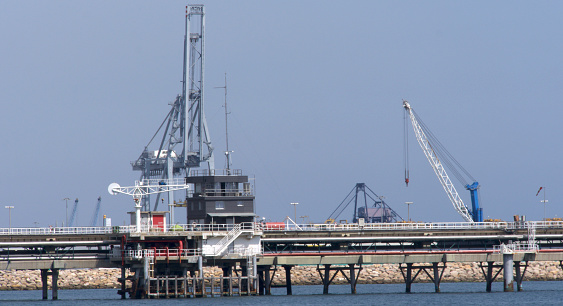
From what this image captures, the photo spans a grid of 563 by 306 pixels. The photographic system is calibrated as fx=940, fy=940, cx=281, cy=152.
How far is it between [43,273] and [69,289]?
156ft

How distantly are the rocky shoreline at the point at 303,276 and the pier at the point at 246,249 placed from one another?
41.2 meters

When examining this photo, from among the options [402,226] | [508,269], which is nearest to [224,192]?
[402,226]

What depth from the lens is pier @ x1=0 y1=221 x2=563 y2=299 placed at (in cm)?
9544

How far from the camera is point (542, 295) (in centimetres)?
10588

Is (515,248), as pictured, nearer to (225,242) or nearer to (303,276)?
(225,242)

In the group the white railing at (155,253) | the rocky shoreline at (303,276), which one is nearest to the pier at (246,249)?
the white railing at (155,253)

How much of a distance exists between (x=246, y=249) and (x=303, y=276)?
55756 millimetres

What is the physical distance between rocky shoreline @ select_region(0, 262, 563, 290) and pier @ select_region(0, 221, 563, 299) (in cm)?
4116

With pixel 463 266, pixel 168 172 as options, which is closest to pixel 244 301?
pixel 463 266

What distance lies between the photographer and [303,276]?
153m

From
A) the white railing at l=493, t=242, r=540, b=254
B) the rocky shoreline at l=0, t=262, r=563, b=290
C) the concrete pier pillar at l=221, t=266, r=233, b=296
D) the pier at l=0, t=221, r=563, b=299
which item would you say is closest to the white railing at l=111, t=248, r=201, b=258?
the pier at l=0, t=221, r=563, b=299

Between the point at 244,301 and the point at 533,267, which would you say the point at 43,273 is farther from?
the point at 533,267

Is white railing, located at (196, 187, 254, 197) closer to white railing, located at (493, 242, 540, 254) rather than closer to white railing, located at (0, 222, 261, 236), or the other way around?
white railing, located at (0, 222, 261, 236)

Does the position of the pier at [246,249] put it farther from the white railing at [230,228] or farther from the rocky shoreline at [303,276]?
the rocky shoreline at [303,276]
